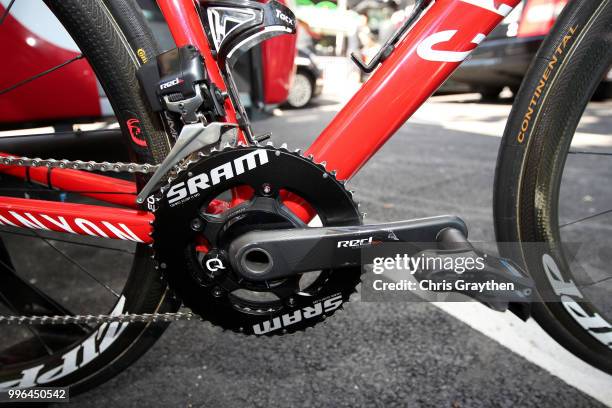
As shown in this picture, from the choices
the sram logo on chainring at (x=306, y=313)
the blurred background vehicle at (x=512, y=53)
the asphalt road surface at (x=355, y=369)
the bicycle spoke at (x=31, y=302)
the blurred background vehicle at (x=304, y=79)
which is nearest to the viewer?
the sram logo on chainring at (x=306, y=313)

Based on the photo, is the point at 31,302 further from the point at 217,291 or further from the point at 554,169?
the point at 554,169

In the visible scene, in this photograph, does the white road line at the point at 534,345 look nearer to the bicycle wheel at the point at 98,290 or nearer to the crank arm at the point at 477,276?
the crank arm at the point at 477,276

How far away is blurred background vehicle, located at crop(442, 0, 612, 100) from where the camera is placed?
1.35 metres

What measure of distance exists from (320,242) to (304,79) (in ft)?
17.4

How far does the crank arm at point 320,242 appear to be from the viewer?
2.66ft

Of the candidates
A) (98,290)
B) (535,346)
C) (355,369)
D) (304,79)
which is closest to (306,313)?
(355,369)

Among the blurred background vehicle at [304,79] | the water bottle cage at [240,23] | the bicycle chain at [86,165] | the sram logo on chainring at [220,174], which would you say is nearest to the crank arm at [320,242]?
the sram logo on chainring at [220,174]

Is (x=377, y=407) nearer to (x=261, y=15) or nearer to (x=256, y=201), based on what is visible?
(x=256, y=201)

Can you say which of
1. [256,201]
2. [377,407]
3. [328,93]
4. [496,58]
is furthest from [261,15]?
[328,93]

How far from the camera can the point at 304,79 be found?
19.1 feet

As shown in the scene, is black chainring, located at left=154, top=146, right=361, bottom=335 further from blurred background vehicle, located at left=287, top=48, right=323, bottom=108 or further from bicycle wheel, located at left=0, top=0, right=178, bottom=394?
blurred background vehicle, located at left=287, top=48, right=323, bottom=108

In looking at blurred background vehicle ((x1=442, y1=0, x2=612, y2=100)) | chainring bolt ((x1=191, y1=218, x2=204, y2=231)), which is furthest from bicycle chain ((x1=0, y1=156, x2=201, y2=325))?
blurred background vehicle ((x1=442, y1=0, x2=612, y2=100))

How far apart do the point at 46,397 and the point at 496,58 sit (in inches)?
141

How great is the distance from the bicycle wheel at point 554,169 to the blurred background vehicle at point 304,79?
5.07 metres
